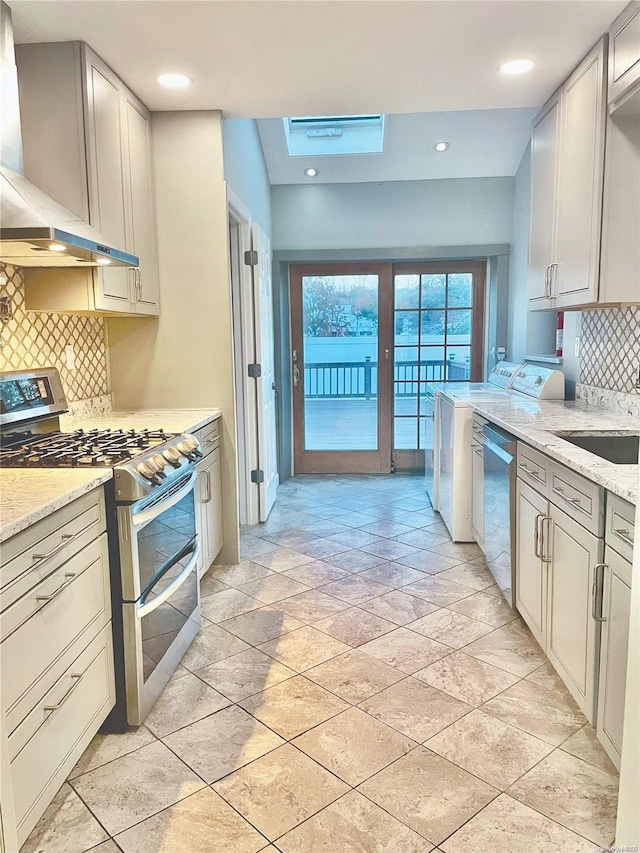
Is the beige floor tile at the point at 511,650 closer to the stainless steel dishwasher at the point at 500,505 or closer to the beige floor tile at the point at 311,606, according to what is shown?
the stainless steel dishwasher at the point at 500,505

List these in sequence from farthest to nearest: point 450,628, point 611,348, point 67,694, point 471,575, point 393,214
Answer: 1. point 393,214
2. point 471,575
3. point 611,348
4. point 450,628
5. point 67,694

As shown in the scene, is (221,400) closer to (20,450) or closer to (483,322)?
(20,450)

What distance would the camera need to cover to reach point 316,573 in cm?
337

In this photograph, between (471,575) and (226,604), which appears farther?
(471,575)

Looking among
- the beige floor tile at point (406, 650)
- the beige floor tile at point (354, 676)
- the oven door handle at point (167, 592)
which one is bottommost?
the beige floor tile at point (354, 676)

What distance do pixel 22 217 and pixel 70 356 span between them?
3.62 ft

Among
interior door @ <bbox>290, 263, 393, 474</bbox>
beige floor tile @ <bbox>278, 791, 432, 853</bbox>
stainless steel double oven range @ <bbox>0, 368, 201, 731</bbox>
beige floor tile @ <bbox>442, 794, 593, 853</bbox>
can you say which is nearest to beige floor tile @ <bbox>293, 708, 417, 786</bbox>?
beige floor tile @ <bbox>278, 791, 432, 853</bbox>

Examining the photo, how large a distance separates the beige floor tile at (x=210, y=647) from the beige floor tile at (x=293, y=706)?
334mm

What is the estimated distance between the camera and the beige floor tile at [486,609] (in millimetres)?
2793

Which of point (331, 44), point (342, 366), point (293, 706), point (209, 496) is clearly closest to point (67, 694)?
point (293, 706)

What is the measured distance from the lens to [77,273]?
255cm

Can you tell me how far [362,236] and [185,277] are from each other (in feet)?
8.00

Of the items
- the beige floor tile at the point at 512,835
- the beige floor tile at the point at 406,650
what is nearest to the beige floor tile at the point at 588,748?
the beige floor tile at the point at 512,835

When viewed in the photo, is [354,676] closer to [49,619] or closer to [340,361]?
[49,619]
